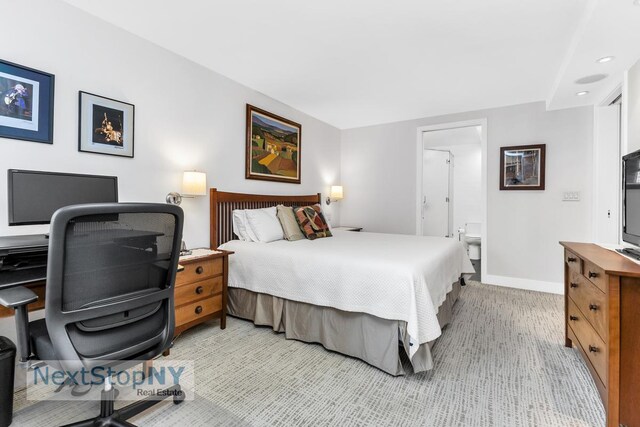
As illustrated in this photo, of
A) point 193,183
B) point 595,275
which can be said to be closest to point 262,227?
point 193,183

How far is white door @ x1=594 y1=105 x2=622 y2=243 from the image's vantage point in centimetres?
334

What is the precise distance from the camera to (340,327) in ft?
7.39

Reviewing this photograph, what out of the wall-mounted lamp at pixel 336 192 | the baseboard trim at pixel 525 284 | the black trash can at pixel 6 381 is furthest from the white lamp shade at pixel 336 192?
the black trash can at pixel 6 381

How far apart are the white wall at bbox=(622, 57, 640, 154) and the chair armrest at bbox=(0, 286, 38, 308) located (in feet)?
12.6

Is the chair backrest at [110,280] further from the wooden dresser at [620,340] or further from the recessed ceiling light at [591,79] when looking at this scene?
the recessed ceiling light at [591,79]

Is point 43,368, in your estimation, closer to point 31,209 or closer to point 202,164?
point 31,209

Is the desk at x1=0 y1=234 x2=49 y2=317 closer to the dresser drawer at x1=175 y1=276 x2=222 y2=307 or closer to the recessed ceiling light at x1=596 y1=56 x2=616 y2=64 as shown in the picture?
the dresser drawer at x1=175 y1=276 x2=222 y2=307

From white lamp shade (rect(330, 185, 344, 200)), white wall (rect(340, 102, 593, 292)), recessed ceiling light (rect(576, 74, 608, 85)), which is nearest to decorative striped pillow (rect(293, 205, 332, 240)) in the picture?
white lamp shade (rect(330, 185, 344, 200))

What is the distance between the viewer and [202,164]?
120 inches

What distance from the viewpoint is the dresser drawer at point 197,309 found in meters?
2.35

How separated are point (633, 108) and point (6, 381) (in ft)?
15.0

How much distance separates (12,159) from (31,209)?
17.4 inches

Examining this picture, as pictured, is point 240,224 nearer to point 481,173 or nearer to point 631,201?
point 631,201

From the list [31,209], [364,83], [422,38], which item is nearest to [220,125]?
[364,83]
